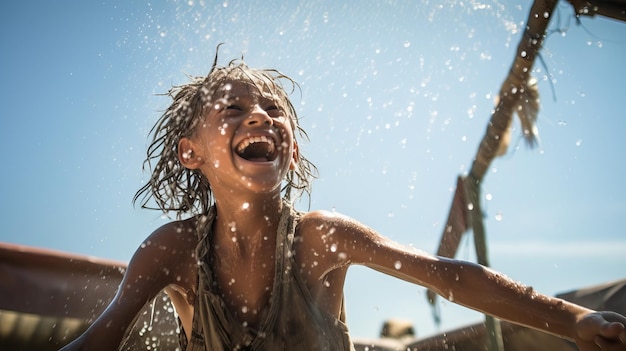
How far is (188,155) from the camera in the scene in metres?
2.41

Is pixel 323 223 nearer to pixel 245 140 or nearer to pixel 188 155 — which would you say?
pixel 245 140

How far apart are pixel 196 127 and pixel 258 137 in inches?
17.7

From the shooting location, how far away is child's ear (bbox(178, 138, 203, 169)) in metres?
2.36

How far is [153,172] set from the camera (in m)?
2.71

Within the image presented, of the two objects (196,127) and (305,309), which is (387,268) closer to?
(305,309)

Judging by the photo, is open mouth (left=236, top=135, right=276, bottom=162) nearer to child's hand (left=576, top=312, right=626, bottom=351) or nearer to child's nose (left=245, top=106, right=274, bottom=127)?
child's nose (left=245, top=106, right=274, bottom=127)

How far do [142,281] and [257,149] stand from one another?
71 centimetres

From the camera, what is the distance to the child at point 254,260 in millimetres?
1778

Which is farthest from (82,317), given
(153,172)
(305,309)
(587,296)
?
(587,296)

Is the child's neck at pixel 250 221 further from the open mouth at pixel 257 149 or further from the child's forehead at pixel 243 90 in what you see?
the child's forehead at pixel 243 90

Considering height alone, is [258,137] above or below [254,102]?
below

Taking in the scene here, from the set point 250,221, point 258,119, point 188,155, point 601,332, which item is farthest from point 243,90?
point 601,332

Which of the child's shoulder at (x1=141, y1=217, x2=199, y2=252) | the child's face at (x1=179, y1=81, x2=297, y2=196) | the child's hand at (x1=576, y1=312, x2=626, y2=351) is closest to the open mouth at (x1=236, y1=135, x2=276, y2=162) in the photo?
the child's face at (x1=179, y1=81, x2=297, y2=196)

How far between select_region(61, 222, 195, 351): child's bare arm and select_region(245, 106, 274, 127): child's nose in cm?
58
